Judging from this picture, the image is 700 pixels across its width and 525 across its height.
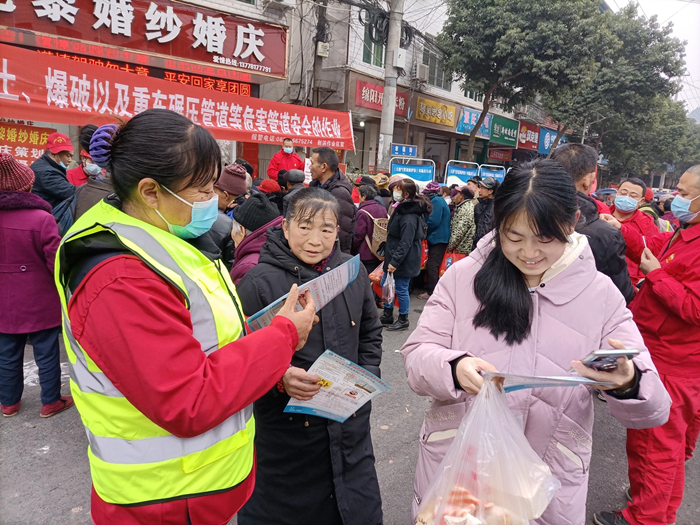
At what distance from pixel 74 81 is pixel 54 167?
2.19 meters

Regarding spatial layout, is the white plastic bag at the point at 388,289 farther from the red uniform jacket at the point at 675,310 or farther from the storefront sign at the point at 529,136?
the storefront sign at the point at 529,136

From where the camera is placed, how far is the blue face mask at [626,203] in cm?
354

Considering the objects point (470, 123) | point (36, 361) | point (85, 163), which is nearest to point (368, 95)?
point (470, 123)

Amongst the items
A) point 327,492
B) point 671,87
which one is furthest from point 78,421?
point 671,87

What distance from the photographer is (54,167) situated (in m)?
4.33

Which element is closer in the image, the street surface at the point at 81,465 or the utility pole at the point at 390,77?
the street surface at the point at 81,465

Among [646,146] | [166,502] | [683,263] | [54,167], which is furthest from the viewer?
[646,146]

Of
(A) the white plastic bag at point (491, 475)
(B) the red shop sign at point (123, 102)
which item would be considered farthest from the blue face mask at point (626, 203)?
(B) the red shop sign at point (123, 102)

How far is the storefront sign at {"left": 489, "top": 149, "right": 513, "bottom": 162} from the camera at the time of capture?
75.9 ft

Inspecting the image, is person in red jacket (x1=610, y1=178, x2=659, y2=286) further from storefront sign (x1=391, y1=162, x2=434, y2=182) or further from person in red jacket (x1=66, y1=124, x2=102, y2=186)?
storefront sign (x1=391, y1=162, x2=434, y2=182)

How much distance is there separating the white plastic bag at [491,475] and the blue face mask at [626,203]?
3.16m

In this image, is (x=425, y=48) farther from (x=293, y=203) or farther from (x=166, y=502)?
(x=166, y=502)

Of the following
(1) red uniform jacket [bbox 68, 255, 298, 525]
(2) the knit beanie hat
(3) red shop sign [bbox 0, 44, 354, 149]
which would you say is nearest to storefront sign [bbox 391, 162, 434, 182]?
(3) red shop sign [bbox 0, 44, 354, 149]

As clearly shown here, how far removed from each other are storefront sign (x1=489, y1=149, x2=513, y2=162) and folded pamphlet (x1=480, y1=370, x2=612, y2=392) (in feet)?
78.2
